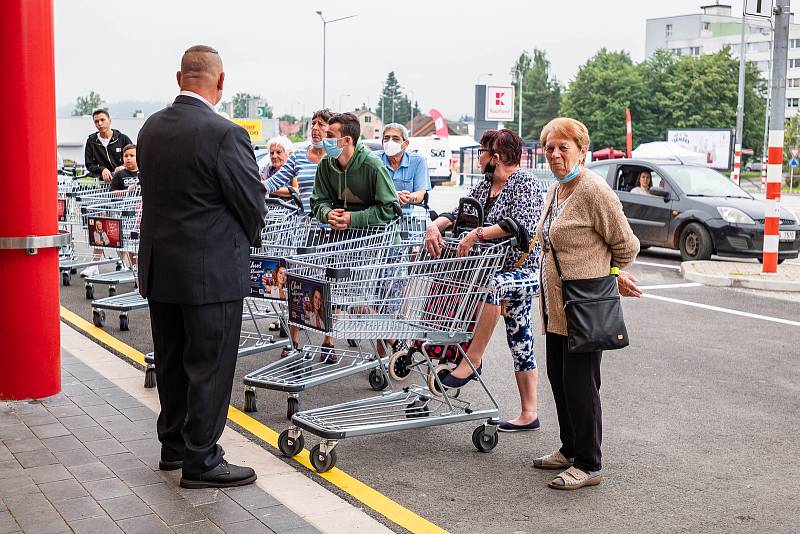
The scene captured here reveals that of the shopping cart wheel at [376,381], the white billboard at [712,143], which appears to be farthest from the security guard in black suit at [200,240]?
the white billboard at [712,143]

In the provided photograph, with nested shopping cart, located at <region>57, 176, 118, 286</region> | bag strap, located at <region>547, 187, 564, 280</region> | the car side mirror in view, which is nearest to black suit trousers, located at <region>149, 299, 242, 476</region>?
bag strap, located at <region>547, 187, 564, 280</region>

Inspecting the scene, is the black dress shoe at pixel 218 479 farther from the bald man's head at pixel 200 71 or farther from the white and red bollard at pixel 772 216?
the white and red bollard at pixel 772 216

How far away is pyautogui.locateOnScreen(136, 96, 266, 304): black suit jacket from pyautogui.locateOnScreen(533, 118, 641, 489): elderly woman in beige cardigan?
159 cm

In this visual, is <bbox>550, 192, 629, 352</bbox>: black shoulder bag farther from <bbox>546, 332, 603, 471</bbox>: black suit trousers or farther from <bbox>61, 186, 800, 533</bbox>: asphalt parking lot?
<bbox>61, 186, 800, 533</bbox>: asphalt parking lot

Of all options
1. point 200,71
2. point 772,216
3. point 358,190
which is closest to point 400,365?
point 358,190

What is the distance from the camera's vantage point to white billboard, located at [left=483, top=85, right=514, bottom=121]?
38.0m

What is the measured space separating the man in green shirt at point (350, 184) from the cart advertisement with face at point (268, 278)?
2.48 feet

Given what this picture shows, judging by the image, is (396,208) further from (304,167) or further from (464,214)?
(304,167)

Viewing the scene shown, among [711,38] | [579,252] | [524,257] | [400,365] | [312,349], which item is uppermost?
[711,38]

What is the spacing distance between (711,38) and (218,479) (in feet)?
472

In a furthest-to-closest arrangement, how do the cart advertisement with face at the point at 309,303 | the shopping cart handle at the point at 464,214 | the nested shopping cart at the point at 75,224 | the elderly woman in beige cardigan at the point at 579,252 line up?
1. the nested shopping cart at the point at 75,224
2. the shopping cart handle at the point at 464,214
3. the cart advertisement with face at the point at 309,303
4. the elderly woman in beige cardigan at the point at 579,252

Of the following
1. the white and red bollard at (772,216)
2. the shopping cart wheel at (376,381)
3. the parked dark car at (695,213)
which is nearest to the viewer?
the shopping cart wheel at (376,381)

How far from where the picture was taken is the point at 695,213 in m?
15.6

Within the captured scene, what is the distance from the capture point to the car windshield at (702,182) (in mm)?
16219
